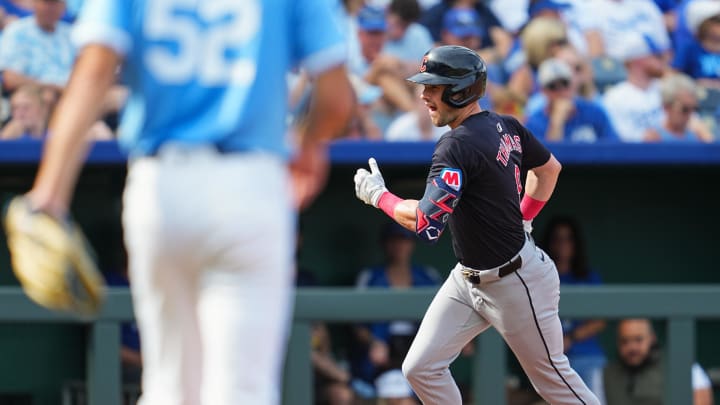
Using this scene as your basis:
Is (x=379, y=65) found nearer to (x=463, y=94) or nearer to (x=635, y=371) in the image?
(x=635, y=371)

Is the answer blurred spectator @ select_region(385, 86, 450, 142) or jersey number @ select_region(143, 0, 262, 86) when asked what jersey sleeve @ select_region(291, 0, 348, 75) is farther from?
blurred spectator @ select_region(385, 86, 450, 142)

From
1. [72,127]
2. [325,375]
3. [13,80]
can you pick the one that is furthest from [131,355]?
[72,127]

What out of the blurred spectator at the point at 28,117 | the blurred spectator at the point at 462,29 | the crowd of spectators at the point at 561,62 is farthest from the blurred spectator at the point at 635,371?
the blurred spectator at the point at 28,117

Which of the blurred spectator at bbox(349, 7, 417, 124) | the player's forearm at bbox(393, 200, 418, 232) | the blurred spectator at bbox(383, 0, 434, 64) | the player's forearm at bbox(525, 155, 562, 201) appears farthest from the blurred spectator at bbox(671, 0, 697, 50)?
the player's forearm at bbox(393, 200, 418, 232)

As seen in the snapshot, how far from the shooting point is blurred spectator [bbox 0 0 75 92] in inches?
255

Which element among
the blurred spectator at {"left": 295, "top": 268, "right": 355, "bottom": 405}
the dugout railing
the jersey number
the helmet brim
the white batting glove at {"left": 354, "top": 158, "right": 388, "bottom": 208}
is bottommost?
the blurred spectator at {"left": 295, "top": 268, "right": 355, "bottom": 405}

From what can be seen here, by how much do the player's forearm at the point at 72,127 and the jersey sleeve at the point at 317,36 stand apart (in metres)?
0.42

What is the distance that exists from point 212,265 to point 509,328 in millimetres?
2196

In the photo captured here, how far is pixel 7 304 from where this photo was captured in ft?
16.2

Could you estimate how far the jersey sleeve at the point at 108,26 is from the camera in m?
2.35

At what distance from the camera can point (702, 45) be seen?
7527 mm

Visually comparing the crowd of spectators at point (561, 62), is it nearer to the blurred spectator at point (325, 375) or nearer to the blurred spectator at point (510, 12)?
the blurred spectator at point (510, 12)

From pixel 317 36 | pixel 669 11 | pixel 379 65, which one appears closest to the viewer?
pixel 317 36

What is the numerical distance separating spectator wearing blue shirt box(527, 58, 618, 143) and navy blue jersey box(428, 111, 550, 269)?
2.40 meters
